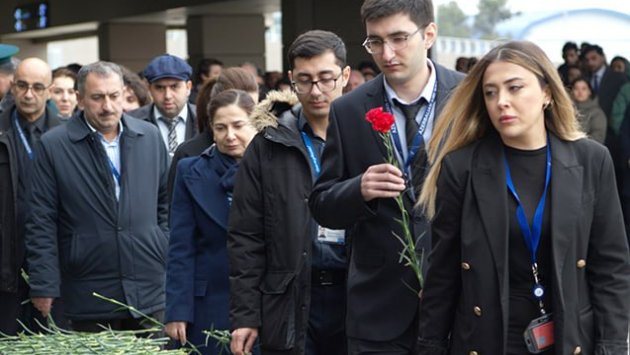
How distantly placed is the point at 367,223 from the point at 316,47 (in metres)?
1.14

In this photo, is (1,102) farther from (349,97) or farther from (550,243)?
(550,243)

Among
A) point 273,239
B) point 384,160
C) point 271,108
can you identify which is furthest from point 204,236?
point 384,160

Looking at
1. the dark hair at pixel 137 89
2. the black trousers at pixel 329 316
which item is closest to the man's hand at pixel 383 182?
the black trousers at pixel 329 316

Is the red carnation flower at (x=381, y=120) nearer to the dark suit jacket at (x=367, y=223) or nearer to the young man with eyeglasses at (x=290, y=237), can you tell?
the dark suit jacket at (x=367, y=223)

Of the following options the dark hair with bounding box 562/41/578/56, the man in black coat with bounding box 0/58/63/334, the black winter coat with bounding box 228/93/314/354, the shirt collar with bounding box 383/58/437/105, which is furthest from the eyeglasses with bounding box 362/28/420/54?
the dark hair with bounding box 562/41/578/56

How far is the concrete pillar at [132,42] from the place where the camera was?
92.0 ft

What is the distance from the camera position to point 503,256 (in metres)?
4.30

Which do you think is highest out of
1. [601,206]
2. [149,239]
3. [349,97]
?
[349,97]

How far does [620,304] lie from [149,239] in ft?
12.2

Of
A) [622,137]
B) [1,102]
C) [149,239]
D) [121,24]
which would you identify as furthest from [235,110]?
[121,24]

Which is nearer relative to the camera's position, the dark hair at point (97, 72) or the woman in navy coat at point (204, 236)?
the woman in navy coat at point (204, 236)

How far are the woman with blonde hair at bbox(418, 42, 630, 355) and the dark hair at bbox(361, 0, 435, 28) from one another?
0.66m

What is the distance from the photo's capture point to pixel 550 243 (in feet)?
14.1

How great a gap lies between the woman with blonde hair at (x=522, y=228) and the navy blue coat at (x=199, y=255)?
2.12m
